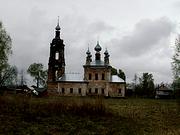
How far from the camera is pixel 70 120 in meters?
17.9

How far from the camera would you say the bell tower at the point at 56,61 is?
6359cm

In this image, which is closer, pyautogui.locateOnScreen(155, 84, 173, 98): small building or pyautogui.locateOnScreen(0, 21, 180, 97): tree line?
pyautogui.locateOnScreen(0, 21, 180, 97): tree line

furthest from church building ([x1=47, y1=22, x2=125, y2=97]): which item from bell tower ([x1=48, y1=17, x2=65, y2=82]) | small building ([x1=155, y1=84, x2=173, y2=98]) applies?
small building ([x1=155, y1=84, x2=173, y2=98])

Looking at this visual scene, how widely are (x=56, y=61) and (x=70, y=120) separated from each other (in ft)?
153

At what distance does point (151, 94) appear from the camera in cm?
7519

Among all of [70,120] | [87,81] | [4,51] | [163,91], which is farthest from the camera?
[163,91]

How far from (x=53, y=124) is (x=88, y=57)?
1879 inches

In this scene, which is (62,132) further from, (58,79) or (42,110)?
(58,79)

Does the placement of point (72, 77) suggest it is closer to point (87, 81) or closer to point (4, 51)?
point (87, 81)

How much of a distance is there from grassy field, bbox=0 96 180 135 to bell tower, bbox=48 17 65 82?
140 ft

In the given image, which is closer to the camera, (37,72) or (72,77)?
(72,77)

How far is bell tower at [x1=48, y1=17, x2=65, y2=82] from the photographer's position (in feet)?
209

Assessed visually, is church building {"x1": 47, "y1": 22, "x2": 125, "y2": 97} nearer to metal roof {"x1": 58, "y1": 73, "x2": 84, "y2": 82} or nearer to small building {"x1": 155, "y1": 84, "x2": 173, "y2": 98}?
metal roof {"x1": 58, "y1": 73, "x2": 84, "y2": 82}

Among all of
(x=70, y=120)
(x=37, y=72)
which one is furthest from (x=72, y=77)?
(x=70, y=120)
